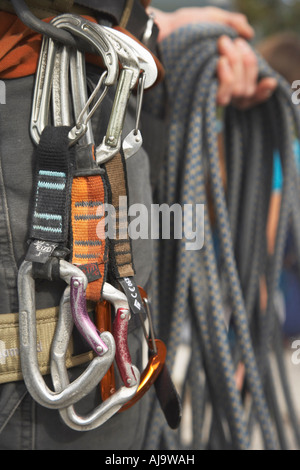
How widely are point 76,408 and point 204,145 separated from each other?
51 centimetres

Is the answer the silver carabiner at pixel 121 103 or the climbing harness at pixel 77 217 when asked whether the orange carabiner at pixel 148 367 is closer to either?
the climbing harness at pixel 77 217

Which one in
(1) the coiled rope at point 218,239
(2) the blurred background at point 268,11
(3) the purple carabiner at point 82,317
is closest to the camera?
(3) the purple carabiner at point 82,317

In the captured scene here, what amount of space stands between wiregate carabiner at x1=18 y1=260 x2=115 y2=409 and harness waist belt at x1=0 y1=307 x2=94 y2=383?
0.01 m

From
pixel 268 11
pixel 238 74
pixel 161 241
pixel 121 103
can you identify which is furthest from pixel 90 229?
pixel 268 11

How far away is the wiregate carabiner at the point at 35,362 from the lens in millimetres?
493

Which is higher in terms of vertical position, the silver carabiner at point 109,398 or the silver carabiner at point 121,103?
the silver carabiner at point 121,103

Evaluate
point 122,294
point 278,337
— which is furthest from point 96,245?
point 278,337

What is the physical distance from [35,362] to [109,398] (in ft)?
0.30

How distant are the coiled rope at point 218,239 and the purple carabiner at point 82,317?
363 millimetres

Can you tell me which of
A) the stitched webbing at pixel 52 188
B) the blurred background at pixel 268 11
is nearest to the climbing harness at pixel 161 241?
the stitched webbing at pixel 52 188

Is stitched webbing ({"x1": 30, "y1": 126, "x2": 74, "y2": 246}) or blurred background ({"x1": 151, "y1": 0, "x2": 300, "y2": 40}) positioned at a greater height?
blurred background ({"x1": 151, "y1": 0, "x2": 300, "y2": 40})

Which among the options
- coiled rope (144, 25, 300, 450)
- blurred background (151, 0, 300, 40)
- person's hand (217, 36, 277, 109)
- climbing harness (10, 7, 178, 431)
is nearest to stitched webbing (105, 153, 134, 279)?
climbing harness (10, 7, 178, 431)

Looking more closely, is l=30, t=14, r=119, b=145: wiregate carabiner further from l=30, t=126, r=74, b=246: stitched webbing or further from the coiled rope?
the coiled rope

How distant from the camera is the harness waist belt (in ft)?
1.68
